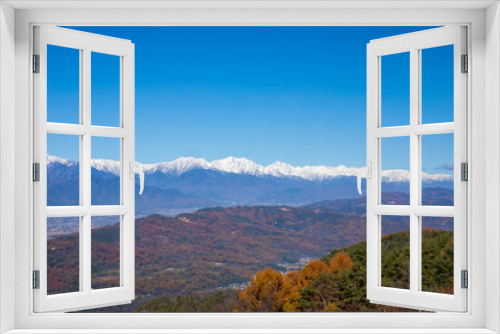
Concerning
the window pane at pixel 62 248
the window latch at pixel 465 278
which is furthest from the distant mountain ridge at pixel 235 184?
the window latch at pixel 465 278

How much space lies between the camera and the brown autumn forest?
6.73 meters

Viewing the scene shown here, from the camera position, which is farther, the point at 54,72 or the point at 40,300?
the point at 54,72

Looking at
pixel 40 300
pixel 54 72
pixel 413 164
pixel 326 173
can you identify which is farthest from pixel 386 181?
pixel 40 300

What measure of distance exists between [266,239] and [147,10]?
19.5 feet

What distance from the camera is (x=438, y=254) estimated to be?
17.4 ft

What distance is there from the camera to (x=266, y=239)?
7723 millimetres

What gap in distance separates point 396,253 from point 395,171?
4.03 ft

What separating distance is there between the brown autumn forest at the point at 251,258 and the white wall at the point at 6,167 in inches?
163

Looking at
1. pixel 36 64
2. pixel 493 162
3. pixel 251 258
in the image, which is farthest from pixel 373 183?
pixel 251 258

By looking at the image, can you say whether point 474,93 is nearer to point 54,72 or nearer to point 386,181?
point 386,181

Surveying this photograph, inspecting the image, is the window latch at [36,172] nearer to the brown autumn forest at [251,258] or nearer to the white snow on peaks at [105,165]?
the brown autumn forest at [251,258]

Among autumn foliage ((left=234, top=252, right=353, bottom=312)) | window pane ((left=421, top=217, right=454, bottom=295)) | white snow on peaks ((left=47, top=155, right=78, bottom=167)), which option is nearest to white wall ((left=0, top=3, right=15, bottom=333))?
white snow on peaks ((left=47, top=155, right=78, bottom=167))

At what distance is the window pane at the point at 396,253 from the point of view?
579 cm

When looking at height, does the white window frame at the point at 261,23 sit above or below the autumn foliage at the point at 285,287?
above
